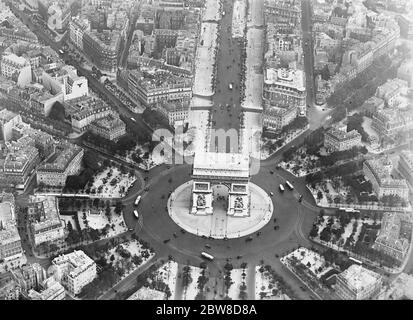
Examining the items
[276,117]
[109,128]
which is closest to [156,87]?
[109,128]

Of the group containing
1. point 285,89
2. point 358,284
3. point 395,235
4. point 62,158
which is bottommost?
point 358,284

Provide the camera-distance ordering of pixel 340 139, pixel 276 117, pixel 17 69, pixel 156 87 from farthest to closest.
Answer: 1. pixel 17 69
2. pixel 156 87
3. pixel 276 117
4. pixel 340 139

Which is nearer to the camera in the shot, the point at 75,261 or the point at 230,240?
the point at 75,261

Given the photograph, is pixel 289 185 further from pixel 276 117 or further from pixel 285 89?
pixel 285 89

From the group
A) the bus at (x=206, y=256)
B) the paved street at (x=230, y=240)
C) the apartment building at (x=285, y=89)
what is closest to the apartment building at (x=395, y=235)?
the paved street at (x=230, y=240)

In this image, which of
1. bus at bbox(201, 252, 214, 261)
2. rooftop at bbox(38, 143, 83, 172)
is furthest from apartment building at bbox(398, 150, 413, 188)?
rooftop at bbox(38, 143, 83, 172)

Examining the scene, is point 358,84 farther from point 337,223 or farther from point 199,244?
point 199,244

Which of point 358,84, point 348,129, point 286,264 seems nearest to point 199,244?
point 286,264

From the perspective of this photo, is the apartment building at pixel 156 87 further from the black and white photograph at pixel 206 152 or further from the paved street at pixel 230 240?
the paved street at pixel 230 240

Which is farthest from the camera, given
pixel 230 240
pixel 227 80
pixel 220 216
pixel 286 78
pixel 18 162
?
pixel 227 80
